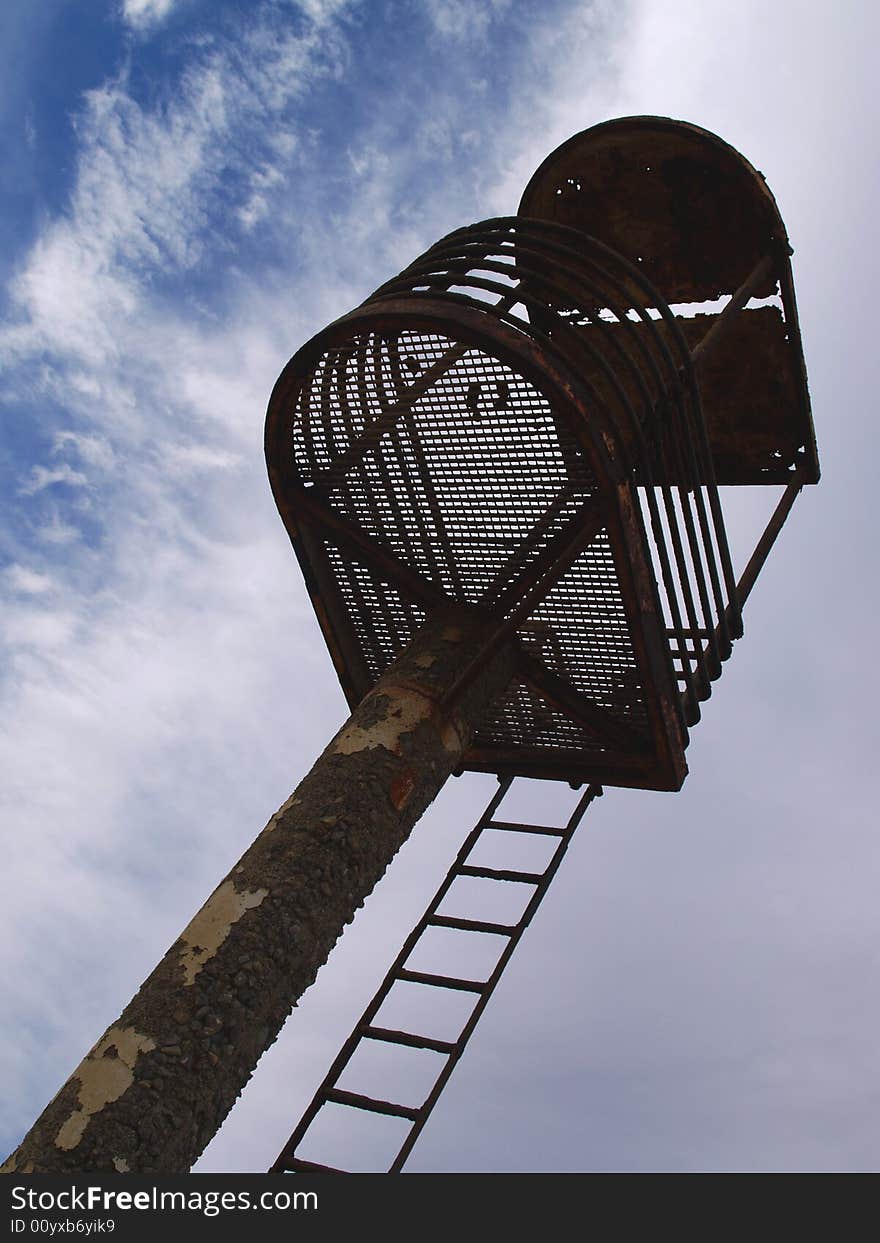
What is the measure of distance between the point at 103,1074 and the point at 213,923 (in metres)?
0.69

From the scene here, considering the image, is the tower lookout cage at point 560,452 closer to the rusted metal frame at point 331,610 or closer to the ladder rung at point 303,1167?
the rusted metal frame at point 331,610

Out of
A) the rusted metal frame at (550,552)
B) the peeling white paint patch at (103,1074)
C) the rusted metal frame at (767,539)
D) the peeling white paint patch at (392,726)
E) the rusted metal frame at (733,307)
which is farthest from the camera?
the rusted metal frame at (767,539)

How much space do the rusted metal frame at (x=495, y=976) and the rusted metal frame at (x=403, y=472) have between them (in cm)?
165

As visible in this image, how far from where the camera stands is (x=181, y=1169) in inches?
154

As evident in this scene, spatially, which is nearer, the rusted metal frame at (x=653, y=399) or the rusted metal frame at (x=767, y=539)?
the rusted metal frame at (x=653, y=399)

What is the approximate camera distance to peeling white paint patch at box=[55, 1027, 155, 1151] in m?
3.73

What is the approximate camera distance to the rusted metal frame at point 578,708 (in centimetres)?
603

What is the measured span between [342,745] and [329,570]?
1.43m

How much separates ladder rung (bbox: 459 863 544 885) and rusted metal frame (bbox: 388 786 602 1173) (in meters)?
0.05

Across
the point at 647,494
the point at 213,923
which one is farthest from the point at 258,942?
the point at 647,494

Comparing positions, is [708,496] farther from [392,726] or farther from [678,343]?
[392,726]

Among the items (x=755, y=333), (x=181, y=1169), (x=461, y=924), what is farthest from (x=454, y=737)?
(x=755, y=333)

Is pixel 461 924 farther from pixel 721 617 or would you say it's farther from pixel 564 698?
pixel 721 617

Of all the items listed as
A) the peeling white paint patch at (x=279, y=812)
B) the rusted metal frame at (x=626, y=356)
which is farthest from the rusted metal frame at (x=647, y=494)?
the peeling white paint patch at (x=279, y=812)
